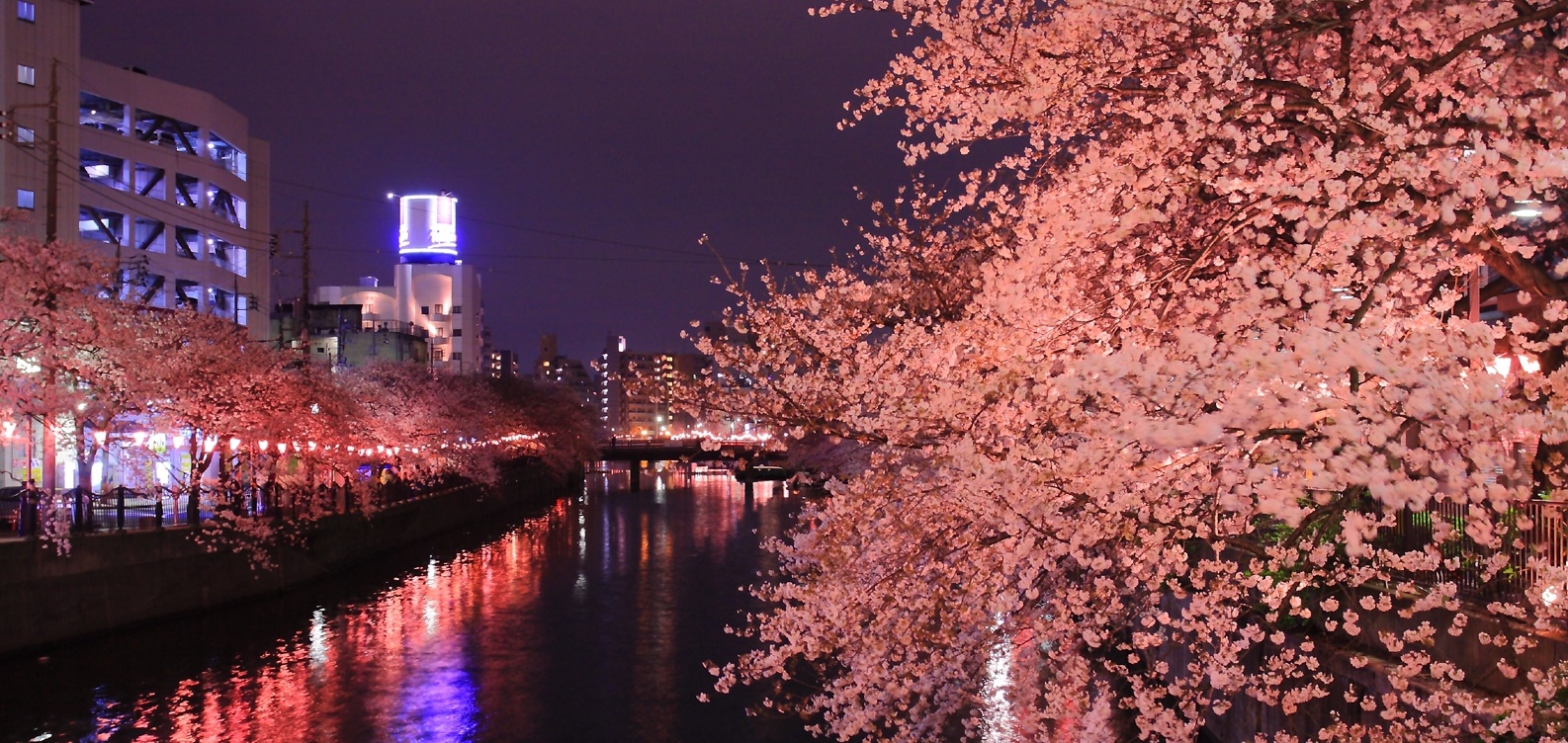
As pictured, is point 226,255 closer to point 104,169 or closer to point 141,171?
point 141,171

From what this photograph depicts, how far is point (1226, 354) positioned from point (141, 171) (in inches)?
2025

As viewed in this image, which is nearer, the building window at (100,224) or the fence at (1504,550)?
the fence at (1504,550)

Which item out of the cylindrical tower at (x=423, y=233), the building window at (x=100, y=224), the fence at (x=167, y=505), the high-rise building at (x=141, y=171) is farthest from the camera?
the cylindrical tower at (x=423, y=233)

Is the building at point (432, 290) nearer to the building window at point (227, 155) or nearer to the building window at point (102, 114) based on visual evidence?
the building window at point (227, 155)

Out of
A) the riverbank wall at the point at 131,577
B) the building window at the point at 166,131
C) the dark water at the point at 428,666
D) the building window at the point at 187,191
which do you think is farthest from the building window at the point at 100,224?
the dark water at the point at 428,666

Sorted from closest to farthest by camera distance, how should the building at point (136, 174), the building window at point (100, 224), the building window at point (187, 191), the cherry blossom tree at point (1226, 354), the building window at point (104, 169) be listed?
1. the cherry blossom tree at point (1226, 354)
2. the building at point (136, 174)
3. the building window at point (100, 224)
4. the building window at point (104, 169)
5. the building window at point (187, 191)

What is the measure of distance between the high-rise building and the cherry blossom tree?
34659mm

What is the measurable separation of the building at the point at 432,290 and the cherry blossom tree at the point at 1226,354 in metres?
90.3

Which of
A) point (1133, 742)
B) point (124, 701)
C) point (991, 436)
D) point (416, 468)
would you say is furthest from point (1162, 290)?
point (416, 468)

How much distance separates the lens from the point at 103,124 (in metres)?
46.2

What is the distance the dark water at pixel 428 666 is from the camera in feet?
63.4

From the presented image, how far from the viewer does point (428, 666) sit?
79.7ft

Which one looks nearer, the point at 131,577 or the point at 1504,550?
the point at 1504,550

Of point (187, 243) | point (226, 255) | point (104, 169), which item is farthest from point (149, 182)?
point (226, 255)
